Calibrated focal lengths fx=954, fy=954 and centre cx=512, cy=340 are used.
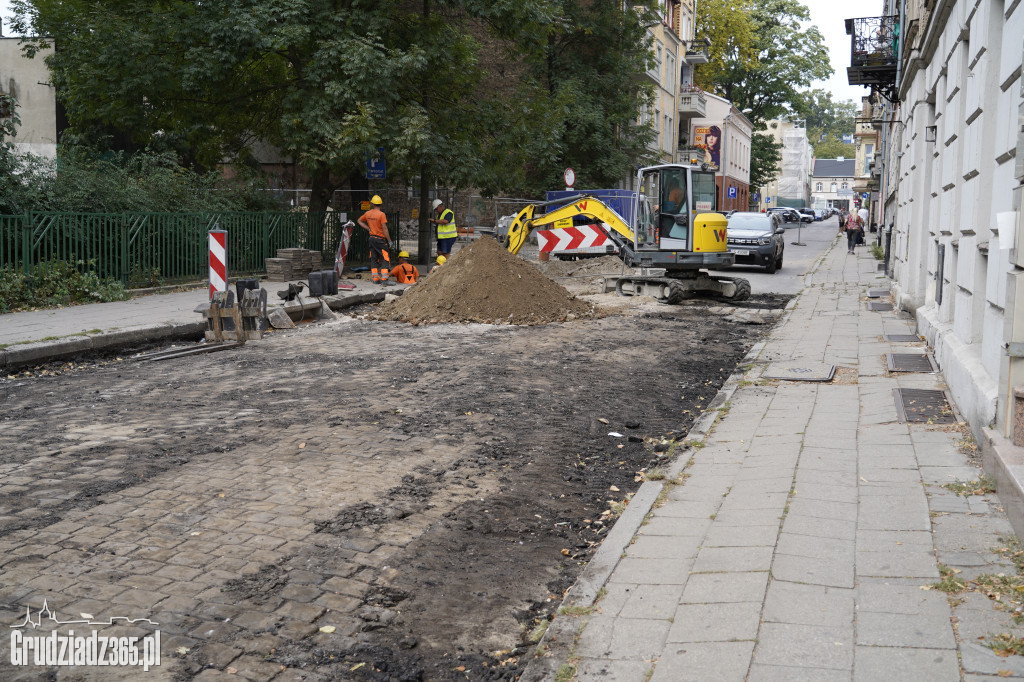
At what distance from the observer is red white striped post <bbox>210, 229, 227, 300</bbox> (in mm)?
13711

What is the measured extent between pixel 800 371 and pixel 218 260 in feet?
27.2

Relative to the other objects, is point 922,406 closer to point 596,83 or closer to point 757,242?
point 757,242

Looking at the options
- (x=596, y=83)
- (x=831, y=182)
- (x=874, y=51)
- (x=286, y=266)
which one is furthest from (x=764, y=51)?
(x=831, y=182)

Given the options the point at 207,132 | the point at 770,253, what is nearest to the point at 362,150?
the point at 207,132

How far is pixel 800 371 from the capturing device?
10453 mm

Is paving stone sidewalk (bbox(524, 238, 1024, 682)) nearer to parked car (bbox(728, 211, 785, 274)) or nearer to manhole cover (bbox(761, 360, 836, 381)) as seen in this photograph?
manhole cover (bbox(761, 360, 836, 381))

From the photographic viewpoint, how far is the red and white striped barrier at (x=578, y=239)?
842 inches

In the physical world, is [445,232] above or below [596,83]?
below

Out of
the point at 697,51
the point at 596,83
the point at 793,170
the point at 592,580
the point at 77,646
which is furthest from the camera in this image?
the point at 793,170

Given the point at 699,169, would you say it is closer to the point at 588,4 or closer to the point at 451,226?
the point at 451,226

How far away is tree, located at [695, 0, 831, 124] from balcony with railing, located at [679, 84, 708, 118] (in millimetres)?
5237

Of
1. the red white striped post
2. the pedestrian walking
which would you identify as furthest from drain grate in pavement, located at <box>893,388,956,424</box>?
the pedestrian walking

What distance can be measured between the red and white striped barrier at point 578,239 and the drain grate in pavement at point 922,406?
41.5 ft

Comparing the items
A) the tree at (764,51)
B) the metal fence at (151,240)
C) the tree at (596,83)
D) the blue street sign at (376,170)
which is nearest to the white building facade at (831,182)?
the tree at (764,51)
